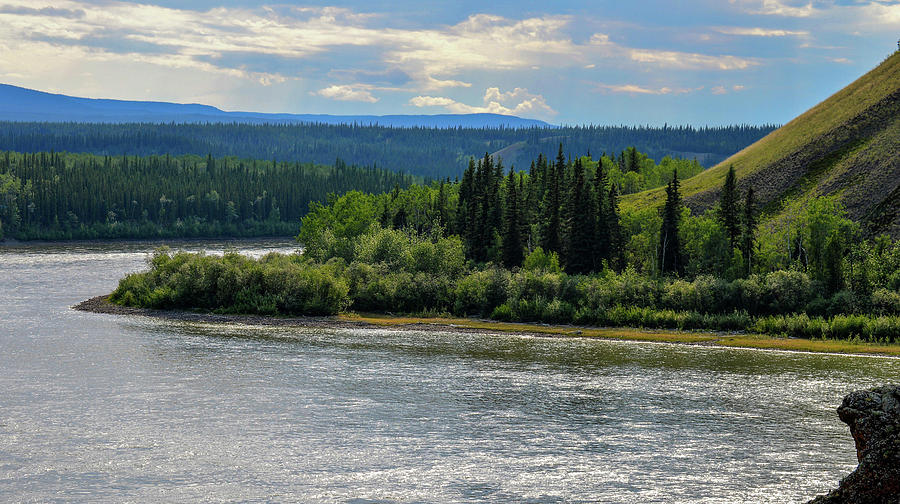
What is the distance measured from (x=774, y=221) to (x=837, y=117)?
30555 mm

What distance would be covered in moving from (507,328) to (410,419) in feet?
110

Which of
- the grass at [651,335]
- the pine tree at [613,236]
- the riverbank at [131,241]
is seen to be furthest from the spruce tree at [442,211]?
the riverbank at [131,241]

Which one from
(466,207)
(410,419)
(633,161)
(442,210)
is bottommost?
(410,419)

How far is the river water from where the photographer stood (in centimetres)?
3362

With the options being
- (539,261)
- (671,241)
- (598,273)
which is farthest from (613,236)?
(539,261)

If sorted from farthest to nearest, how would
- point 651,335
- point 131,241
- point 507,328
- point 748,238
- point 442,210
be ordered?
point 131,241
point 442,210
point 748,238
point 507,328
point 651,335

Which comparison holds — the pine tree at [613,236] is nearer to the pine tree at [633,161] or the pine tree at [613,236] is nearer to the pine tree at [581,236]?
the pine tree at [581,236]

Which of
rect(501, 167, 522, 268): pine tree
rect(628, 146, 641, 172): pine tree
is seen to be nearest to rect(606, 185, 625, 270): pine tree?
rect(501, 167, 522, 268): pine tree

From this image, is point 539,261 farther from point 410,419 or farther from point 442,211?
point 410,419

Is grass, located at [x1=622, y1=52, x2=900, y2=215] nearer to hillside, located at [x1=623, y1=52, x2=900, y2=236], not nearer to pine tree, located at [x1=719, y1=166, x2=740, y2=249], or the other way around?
hillside, located at [x1=623, y1=52, x2=900, y2=236]

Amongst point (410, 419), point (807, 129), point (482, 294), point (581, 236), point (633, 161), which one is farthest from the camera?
point (633, 161)

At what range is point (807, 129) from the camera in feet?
398

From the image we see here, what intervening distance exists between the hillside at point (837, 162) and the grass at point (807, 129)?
0.49 ft

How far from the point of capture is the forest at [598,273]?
7519 cm
